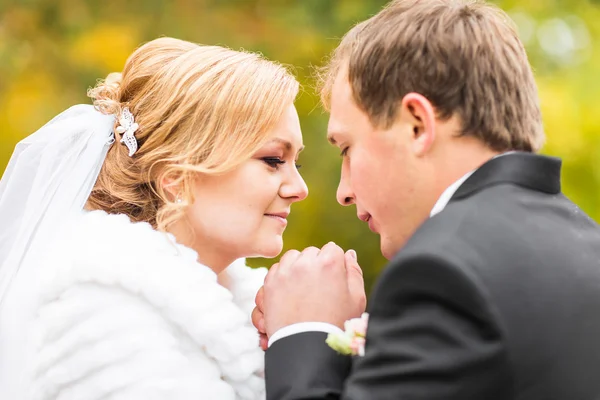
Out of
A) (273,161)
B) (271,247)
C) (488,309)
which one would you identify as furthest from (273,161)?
(488,309)

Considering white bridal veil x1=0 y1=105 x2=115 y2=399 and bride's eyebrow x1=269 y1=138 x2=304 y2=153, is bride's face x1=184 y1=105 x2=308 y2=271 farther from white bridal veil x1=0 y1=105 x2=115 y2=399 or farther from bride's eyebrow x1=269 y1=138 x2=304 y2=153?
white bridal veil x1=0 y1=105 x2=115 y2=399

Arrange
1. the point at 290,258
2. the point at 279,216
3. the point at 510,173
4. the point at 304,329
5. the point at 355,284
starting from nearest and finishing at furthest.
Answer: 1. the point at 510,173
2. the point at 304,329
3. the point at 355,284
4. the point at 290,258
5. the point at 279,216

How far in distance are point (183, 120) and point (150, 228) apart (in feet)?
1.48

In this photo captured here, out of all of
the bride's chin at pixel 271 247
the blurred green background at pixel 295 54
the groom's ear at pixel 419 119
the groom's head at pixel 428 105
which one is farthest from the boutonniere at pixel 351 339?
the blurred green background at pixel 295 54

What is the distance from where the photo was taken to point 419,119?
227cm

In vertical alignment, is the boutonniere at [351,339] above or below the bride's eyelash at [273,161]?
below

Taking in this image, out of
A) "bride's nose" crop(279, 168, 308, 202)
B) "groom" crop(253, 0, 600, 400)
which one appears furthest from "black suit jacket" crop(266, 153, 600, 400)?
"bride's nose" crop(279, 168, 308, 202)

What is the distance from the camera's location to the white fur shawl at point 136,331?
2523 millimetres

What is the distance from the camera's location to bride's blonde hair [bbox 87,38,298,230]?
119 inches

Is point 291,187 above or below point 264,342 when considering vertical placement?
above

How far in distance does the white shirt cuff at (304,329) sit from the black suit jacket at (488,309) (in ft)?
1.36

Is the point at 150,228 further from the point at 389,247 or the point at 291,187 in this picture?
the point at 389,247

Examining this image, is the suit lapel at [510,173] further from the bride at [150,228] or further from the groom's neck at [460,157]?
the bride at [150,228]

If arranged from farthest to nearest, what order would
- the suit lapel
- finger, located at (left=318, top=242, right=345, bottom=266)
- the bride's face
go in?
the bride's face → finger, located at (left=318, top=242, right=345, bottom=266) → the suit lapel
